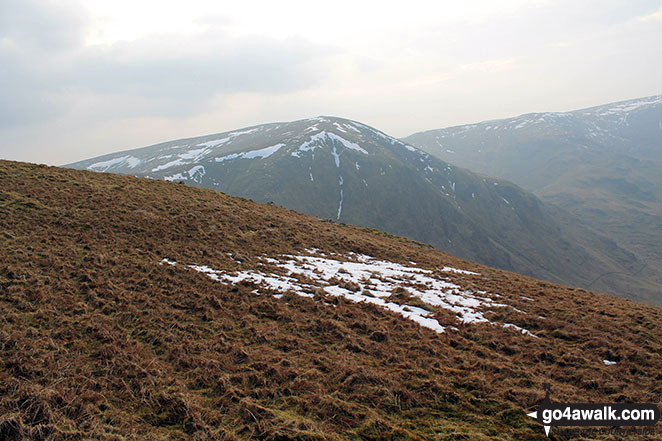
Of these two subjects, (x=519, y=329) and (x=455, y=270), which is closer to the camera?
(x=519, y=329)

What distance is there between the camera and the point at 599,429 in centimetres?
793

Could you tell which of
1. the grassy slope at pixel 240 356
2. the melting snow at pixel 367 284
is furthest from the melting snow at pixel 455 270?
the grassy slope at pixel 240 356

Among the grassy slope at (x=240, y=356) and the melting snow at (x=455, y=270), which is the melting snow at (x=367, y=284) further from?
the melting snow at (x=455, y=270)

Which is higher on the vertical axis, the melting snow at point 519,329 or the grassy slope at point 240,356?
the grassy slope at point 240,356

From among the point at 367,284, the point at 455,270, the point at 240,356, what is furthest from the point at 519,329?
the point at 455,270

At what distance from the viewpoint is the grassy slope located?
7469 millimetres

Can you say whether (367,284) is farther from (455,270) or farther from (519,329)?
(455,270)

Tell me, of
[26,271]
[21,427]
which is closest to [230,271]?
[26,271]

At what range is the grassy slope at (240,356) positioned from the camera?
24.5 ft

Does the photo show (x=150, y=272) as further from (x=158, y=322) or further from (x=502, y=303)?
(x=502, y=303)

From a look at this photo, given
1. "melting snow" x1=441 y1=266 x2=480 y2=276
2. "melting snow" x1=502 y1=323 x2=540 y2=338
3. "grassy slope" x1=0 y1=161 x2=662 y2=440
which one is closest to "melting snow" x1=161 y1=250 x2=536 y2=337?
"melting snow" x1=502 y1=323 x2=540 y2=338

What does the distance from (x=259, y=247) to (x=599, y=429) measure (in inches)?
783

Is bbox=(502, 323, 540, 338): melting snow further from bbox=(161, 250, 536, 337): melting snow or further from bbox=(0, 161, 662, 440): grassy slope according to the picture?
bbox=(0, 161, 662, 440): grassy slope

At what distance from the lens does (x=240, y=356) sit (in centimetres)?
1034
